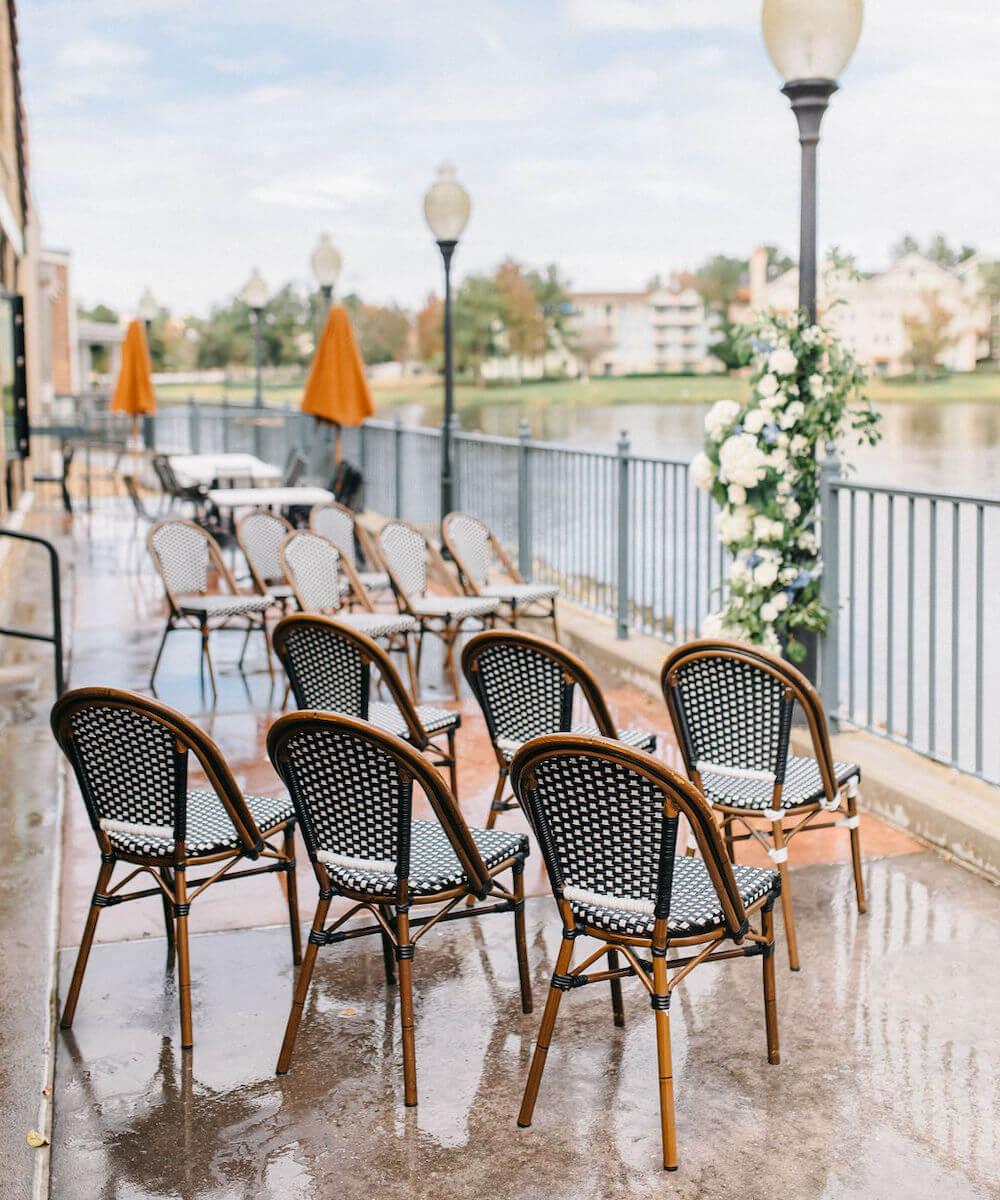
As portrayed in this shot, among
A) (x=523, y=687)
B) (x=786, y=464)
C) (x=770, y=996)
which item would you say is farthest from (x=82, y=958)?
(x=786, y=464)

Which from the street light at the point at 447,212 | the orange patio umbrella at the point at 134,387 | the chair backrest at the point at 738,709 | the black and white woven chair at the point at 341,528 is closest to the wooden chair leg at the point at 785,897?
the chair backrest at the point at 738,709

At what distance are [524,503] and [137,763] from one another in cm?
671

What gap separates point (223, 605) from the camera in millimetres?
7617

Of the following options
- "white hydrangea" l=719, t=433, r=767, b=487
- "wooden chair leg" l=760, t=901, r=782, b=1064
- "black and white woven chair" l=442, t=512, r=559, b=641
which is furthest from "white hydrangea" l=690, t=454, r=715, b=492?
"wooden chair leg" l=760, t=901, r=782, b=1064

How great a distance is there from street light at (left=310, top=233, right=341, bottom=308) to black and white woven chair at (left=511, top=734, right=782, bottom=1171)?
13.9 meters

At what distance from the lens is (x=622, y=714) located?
23.7 feet

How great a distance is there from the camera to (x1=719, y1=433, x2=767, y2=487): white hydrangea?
5.92 meters

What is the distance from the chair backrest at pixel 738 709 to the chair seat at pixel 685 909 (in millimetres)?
676

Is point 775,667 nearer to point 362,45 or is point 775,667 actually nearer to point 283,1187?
point 283,1187

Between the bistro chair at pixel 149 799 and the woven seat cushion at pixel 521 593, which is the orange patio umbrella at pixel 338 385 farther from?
the bistro chair at pixel 149 799

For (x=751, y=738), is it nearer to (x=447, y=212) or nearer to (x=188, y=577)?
(x=188, y=577)

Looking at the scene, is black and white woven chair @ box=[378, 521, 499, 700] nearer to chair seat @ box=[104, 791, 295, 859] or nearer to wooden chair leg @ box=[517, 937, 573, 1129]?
chair seat @ box=[104, 791, 295, 859]

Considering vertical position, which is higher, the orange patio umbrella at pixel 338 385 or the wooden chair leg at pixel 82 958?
the orange patio umbrella at pixel 338 385

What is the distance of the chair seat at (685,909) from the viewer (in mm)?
3057
